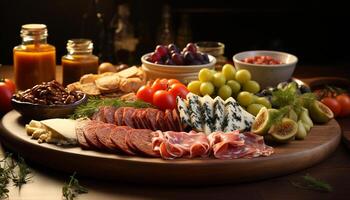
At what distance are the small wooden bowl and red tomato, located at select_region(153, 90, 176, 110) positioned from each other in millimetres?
326

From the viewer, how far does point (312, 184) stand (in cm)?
201

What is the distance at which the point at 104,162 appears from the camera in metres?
2.01

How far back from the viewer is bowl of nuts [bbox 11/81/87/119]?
2.38 meters

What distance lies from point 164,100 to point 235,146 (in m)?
0.51

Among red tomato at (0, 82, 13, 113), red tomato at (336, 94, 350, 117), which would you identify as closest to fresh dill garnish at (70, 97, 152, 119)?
red tomato at (0, 82, 13, 113)

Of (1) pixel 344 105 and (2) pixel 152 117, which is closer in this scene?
(2) pixel 152 117

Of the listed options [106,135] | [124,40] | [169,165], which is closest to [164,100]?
[106,135]

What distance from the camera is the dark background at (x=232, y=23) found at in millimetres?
4332

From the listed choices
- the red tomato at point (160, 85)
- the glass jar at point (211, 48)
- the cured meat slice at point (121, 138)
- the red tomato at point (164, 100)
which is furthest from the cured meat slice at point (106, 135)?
the glass jar at point (211, 48)

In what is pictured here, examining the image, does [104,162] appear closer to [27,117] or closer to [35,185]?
[35,185]

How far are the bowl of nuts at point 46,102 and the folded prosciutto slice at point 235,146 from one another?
616mm

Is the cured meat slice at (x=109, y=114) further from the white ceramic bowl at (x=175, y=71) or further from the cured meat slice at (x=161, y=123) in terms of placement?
the white ceramic bowl at (x=175, y=71)

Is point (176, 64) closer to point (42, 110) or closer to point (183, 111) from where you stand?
point (183, 111)

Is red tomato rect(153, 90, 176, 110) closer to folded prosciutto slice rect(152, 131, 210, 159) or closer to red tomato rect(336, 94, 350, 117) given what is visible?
folded prosciutto slice rect(152, 131, 210, 159)
